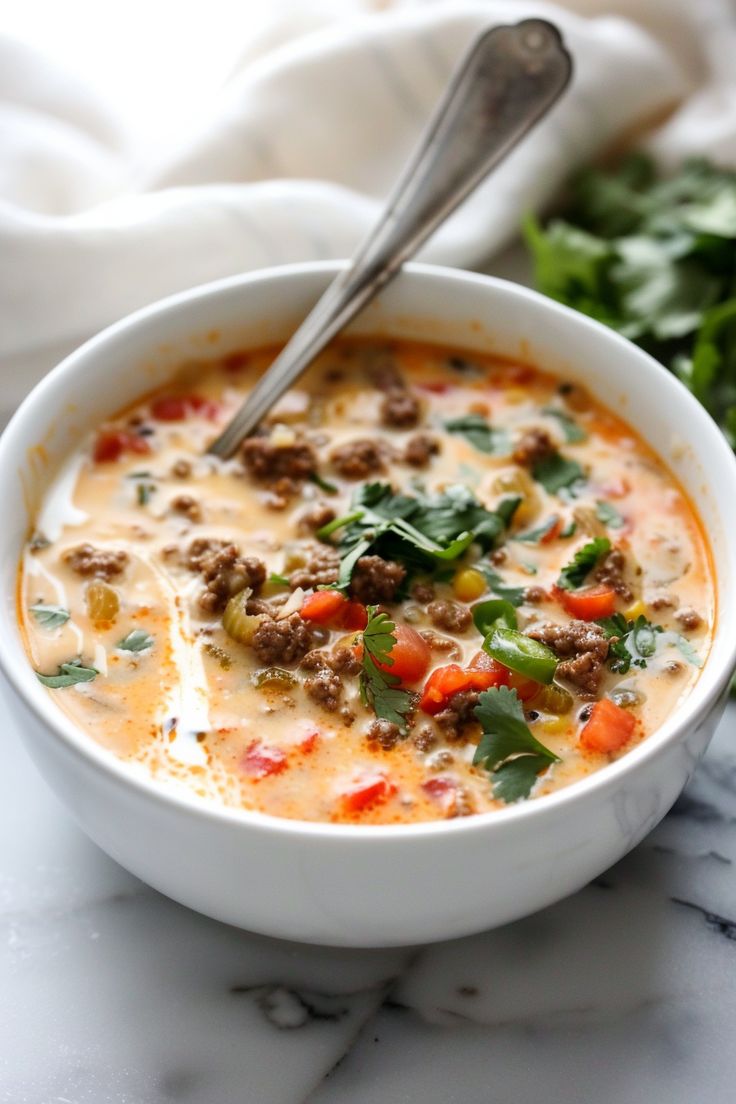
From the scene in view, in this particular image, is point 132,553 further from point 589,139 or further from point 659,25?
point 659,25

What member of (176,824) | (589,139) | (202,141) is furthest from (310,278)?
(176,824)

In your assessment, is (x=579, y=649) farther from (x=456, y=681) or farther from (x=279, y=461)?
(x=279, y=461)

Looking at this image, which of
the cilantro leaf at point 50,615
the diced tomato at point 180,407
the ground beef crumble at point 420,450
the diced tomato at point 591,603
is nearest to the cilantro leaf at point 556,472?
the ground beef crumble at point 420,450

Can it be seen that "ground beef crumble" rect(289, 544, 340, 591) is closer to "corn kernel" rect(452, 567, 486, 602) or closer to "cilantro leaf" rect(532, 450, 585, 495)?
"corn kernel" rect(452, 567, 486, 602)

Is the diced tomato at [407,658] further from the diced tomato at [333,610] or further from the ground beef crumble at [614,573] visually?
the ground beef crumble at [614,573]

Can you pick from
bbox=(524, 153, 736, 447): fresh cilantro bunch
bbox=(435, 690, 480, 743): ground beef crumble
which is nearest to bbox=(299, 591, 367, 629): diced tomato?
bbox=(435, 690, 480, 743): ground beef crumble
